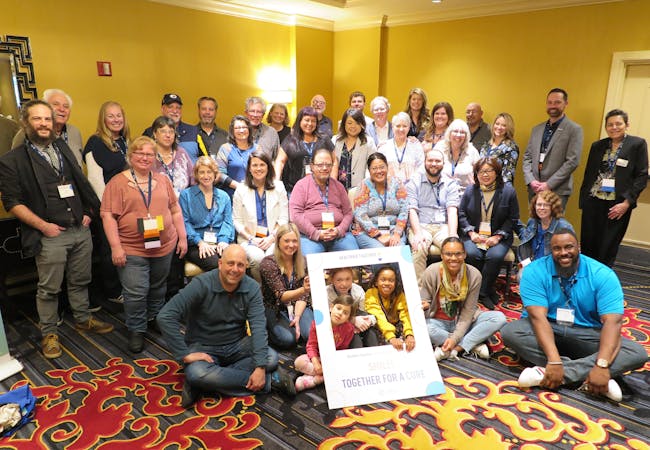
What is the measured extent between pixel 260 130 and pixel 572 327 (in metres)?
3.39

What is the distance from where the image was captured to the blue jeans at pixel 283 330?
3250 mm

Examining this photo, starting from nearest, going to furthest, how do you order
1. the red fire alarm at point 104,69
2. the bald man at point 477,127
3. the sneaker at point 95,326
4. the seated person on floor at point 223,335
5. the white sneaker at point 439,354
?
the seated person on floor at point 223,335
the white sneaker at point 439,354
the sneaker at point 95,326
the red fire alarm at point 104,69
the bald man at point 477,127

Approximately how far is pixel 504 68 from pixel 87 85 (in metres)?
5.41

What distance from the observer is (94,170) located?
144 inches

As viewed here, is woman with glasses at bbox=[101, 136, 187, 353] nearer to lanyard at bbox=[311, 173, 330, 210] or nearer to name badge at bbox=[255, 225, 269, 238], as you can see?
name badge at bbox=[255, 225, 269, 238]

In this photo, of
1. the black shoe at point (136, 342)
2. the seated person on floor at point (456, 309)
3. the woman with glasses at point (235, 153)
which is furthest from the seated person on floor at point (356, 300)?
the woman with glasses at point (235, 153)

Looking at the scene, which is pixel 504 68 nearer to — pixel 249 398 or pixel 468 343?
pixel 468 343

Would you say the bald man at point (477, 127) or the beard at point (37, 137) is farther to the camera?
the bald man at point (477, 127)

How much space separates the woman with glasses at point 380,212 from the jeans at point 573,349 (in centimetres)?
Answer: 132

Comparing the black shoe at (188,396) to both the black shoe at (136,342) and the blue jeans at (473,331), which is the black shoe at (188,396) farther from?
the blue jeans at (473,331)

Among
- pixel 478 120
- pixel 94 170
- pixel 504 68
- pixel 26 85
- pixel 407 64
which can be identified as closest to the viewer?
pixel 94 170

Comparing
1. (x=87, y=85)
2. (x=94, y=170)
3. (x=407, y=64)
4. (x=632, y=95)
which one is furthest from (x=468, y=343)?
(x=407, y=64)

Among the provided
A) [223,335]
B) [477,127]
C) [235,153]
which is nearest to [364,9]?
[477,127]

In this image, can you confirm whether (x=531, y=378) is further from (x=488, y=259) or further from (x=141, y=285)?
(x=141, y=285)
